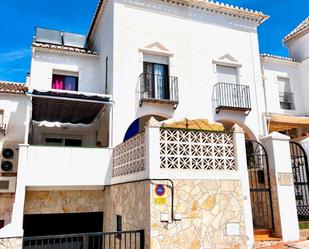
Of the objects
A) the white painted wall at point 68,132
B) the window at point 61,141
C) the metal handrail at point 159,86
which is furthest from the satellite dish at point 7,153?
the metal handrail at point 159,86

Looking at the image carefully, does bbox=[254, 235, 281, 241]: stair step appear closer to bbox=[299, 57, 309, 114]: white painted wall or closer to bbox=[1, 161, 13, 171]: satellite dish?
bbox=[299, 57, 309, 114]: white painted wall

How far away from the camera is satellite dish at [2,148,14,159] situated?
15633mm

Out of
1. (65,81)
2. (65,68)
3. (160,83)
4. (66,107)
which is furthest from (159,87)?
(65,81)

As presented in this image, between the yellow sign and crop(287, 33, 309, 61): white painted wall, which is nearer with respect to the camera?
the yellow sign

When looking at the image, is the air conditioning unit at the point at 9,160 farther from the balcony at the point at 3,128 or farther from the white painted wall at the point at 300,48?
the white painted wall at the point at 300,48

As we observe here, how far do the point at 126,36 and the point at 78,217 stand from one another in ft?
29.0

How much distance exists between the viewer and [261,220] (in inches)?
413

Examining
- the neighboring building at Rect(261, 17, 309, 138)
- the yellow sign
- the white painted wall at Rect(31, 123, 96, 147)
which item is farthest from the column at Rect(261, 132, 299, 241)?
the white painted wall at Rect(31, 123, 96, 147)

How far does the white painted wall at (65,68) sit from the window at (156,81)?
2534 millimetres

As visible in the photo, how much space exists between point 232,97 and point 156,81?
13.7 feet

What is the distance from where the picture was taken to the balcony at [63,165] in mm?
11664

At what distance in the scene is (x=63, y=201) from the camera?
1287cm

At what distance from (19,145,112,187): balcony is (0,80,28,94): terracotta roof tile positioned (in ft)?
19.5

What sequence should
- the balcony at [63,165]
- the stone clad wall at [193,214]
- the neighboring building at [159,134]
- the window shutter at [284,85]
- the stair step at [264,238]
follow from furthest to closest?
the window shutter at [284,85] < the balcony at [63,165] < the stair step at [264,238] < the neighboring building at [159,134] < the stone clad wall at [193,214]
